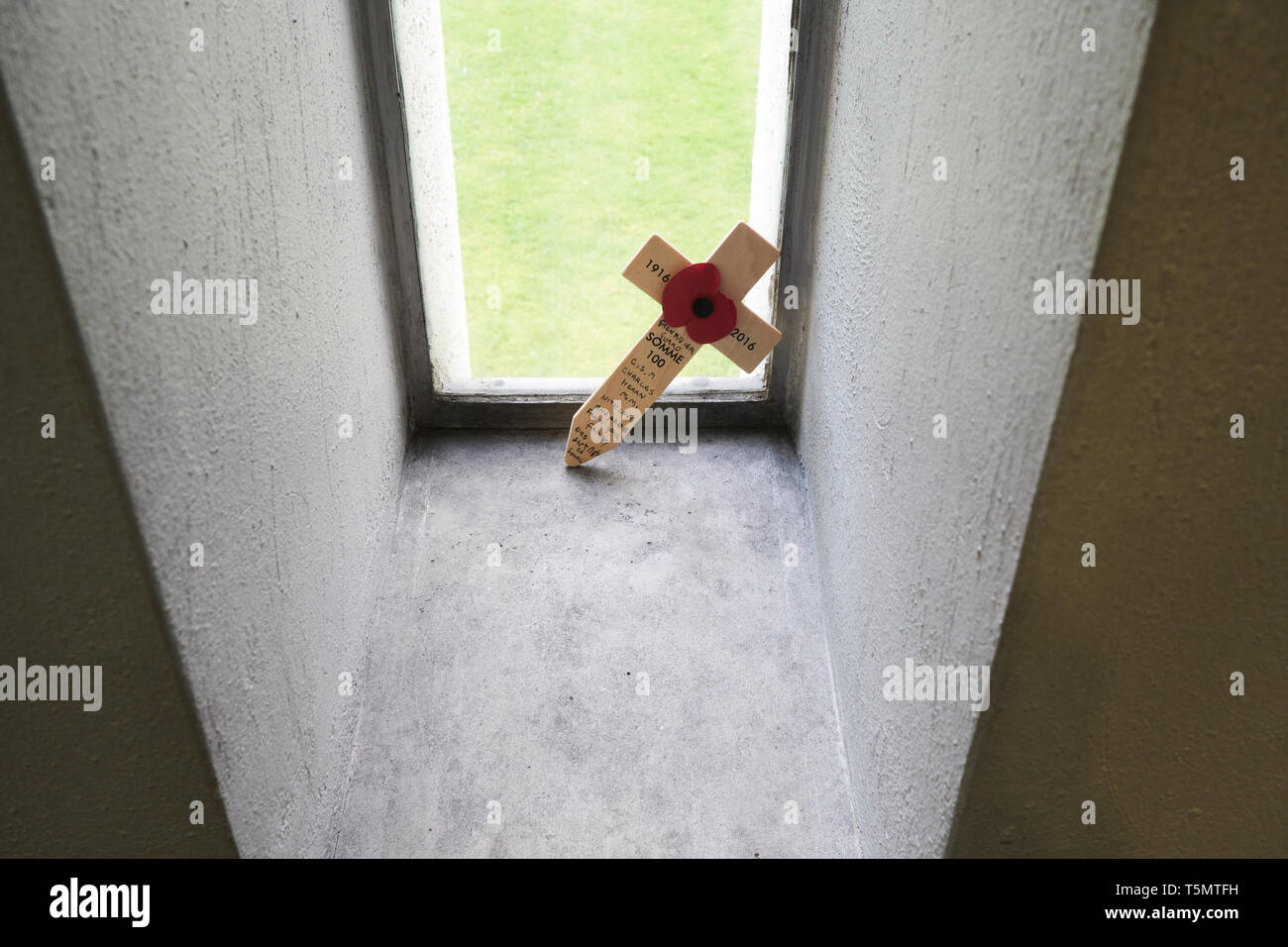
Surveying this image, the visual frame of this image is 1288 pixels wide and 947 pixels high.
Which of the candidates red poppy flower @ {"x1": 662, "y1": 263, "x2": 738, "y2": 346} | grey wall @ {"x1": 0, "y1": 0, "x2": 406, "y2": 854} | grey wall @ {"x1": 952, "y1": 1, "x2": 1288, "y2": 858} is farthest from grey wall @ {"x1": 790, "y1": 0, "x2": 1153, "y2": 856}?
grey wall @ {"x1": 0, "y1": 0, "x2": 406, "y2": 854}

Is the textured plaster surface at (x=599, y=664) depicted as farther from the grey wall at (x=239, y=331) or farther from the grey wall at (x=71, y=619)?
the grey wall at (x=71, y=619)

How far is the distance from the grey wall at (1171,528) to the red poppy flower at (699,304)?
880mm

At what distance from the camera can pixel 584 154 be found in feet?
5.88

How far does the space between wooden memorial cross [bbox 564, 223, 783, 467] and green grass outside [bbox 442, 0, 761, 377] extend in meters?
0.16

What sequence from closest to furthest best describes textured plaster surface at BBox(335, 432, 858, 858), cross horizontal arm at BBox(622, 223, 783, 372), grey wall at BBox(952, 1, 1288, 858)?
grey wall at BBox(952, 1, 1288, 858)
textured plaster surface at BBox(335, 432, 858, 858)
cross horizontal arm at BBox(622, 223, 783, 372)

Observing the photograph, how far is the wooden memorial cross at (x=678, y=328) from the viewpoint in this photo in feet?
5.47

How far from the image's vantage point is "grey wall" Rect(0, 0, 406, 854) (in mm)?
815

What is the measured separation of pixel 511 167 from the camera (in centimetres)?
181

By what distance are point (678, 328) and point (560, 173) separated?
14.0 inches

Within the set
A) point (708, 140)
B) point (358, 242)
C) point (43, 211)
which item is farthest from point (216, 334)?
point (708, 140)

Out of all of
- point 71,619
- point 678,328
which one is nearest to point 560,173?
point 678,328

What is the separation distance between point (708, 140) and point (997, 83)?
3.01 feet

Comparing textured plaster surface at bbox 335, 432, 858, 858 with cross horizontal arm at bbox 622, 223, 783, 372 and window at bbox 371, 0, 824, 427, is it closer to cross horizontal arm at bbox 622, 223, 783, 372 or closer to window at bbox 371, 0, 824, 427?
window at bbox 371, 0, 824, 427
